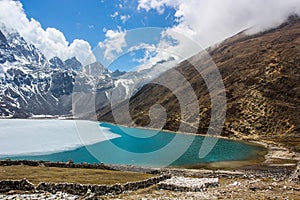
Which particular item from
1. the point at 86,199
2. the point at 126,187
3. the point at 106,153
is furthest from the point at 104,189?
the point at 106,153

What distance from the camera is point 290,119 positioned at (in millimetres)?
184500

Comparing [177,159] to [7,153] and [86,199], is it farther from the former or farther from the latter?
[86,199]

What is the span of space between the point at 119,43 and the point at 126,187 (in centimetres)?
2061

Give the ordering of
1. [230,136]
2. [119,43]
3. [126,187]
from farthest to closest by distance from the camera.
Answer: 1. [230,136]
2. [119,43]
3. [126,187]

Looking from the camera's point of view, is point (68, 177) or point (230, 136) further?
point (230, 136)

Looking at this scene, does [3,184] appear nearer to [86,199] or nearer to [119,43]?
[86,199]

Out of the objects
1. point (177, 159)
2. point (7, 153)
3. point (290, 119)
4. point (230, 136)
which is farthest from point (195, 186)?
point (290, 119)

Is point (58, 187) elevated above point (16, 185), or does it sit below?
below

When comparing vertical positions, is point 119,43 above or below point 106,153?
above

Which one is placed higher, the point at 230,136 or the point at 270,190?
the point at 230,136

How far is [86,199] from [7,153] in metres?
90.8

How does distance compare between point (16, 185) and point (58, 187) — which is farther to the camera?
point (58, 187)

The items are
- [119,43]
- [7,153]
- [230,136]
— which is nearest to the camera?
[119,43]

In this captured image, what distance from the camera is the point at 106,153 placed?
113312 millimetres
